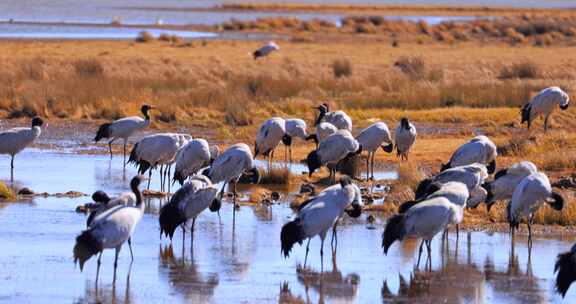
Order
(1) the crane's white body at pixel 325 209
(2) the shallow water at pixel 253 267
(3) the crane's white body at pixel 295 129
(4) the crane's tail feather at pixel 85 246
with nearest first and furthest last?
(4) the crane's tail feather at pixel 85 246 < (2) the shallow water at pixel 253 267 < (1) the crane's white body at pixel 325 209 < (3) the crane's white body at pixel 295 129

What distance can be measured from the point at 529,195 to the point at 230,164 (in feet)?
14.4

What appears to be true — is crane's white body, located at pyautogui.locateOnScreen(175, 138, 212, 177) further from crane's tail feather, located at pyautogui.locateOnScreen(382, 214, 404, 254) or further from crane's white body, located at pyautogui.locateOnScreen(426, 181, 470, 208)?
crane's tail feather, located at pyautogui.locateOnScreen(382, 214, 404, 254)

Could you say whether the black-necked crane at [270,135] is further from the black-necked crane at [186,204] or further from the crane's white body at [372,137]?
the black-necked crane at [186,204]

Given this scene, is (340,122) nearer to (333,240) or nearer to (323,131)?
(323,131)

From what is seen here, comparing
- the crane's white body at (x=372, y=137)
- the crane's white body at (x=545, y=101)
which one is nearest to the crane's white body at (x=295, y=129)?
the crane's white body at (x=372, y=137)

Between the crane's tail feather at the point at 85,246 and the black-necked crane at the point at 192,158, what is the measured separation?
5.58 metres

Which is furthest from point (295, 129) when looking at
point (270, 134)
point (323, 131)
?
point (270, 134)

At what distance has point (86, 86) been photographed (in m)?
30.4

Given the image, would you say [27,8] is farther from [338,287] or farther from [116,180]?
[338,287]

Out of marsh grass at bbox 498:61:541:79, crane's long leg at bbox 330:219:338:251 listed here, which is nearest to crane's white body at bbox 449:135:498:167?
crane's long leg at bbox 330:219:338:251

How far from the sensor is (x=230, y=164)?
647 inches

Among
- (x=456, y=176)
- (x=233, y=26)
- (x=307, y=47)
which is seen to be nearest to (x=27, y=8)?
(x=233, y=26)

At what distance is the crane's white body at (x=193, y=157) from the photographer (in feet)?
57.0

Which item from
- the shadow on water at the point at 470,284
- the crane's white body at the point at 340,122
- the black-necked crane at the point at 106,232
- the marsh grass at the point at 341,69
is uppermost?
the marsh grass at the point at 341,69
